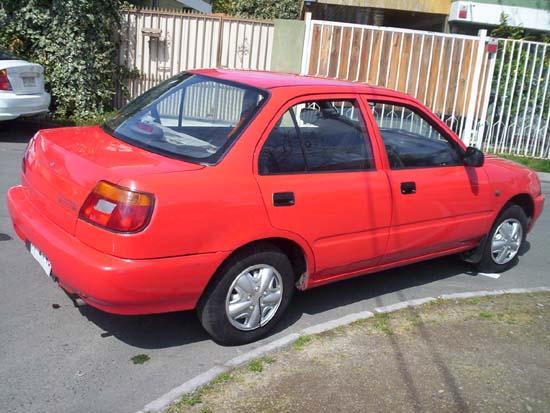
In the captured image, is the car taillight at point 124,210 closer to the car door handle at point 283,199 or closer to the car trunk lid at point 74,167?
the car trunk lid at point 74,167

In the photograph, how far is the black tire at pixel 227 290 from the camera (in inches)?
155

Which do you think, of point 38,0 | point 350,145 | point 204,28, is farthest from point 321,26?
point 350,145

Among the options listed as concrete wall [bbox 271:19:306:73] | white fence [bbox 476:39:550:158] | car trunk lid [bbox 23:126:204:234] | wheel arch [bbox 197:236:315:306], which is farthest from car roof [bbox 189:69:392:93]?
concrete wall [bbox 271:19:306:73]

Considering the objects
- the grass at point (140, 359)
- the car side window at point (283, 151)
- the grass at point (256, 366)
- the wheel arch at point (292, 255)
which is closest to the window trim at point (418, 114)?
the car side window at point (283, 151)

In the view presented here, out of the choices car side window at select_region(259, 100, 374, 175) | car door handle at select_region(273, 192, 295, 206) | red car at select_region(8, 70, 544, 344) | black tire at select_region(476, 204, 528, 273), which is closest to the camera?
red car at select_region(8, 70, 544, 344)

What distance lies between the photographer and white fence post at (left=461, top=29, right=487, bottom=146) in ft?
39.1

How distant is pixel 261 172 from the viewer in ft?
13.2

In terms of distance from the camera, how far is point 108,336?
13.8ft

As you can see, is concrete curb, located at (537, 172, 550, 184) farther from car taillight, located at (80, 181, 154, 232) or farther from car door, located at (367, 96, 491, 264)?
car taillight, located at (80, 181, 154, 232)

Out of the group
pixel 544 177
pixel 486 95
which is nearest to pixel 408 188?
pixel 544 177

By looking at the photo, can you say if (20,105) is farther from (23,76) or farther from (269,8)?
(269,8)

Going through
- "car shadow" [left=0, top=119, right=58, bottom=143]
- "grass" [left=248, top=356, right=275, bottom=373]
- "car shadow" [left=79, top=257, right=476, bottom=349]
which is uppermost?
"grass" [left=248, top=356, right=275, bottom=373]

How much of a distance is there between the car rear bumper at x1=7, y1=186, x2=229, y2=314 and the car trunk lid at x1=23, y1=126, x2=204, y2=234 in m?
0.15

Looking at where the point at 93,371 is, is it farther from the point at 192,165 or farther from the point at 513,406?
the point at 513,406
